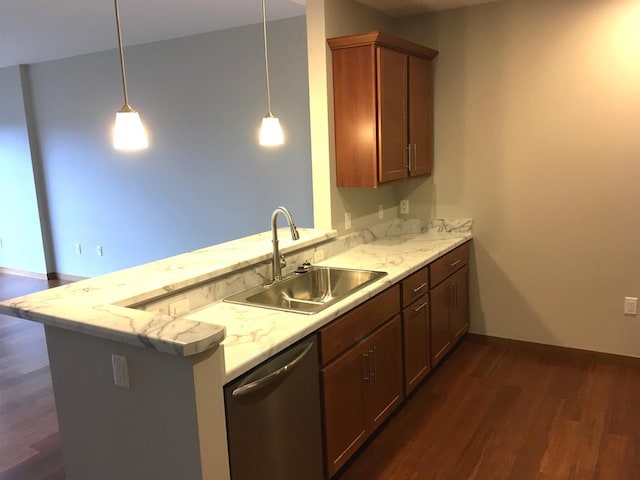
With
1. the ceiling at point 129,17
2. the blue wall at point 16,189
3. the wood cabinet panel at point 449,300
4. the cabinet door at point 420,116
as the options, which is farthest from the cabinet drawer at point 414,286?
the blue wall at point 16,189

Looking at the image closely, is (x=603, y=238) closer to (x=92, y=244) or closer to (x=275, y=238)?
(x=275, y=238)

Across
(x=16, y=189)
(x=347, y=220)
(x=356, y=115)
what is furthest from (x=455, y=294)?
(x=16, y=189)

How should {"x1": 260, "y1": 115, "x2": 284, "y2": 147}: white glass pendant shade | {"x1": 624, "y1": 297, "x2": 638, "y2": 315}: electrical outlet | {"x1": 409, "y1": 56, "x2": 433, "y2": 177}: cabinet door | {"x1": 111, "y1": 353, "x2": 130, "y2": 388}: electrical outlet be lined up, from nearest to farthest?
{"x1": 111, "y1": 353, "x2": 130, "y2": 388}: electrical outlet → {"x1": 260, "y1": 115, "x2": 284, "y2": 147}: white glass pendant shade → {"x1": 624, "y1": 297, "x2": 638, "y2": 315}: electrical outlet → {"x1": 409, "y1": 56, "x2": 433, "y2": 177}: cabinet door

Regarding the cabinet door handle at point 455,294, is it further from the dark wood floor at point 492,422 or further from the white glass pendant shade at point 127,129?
the white glass pendant shade at point 127,129

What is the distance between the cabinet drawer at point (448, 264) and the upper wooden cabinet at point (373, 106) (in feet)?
2.02

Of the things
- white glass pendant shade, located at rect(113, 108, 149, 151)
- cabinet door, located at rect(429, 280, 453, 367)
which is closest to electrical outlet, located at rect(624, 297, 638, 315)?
cabinet door, located at rect(429, 280, 453, 367)

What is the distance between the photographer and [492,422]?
9.76 ft

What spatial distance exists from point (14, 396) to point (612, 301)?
4.04 metres

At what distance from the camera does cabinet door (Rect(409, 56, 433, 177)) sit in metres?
3.67

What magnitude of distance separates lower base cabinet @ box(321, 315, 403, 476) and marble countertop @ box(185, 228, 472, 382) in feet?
0.79

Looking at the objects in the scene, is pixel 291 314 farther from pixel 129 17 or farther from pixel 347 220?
pixel 129 17

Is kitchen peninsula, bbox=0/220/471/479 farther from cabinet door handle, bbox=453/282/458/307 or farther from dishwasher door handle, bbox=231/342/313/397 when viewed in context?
cabinet door handle, bbox=453/282/458/307

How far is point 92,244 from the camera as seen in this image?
638 cm

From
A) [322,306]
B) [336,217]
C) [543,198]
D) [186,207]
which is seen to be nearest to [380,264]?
→ [336,217]
